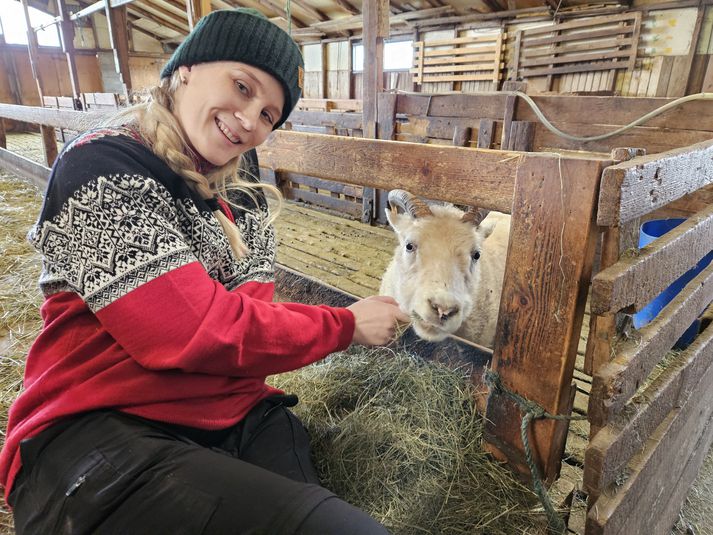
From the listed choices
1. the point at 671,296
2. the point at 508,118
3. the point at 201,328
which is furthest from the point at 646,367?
the point at 508,118

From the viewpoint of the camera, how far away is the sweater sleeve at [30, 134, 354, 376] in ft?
3.77

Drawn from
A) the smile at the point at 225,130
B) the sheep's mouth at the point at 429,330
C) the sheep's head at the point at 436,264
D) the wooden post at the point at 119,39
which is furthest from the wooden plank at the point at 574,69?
the smile at the point at 225,130

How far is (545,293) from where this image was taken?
139 cm

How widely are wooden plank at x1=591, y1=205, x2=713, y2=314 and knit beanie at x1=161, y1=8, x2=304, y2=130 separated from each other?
4.07ft

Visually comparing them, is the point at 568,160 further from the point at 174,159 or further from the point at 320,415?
the point at 320,415

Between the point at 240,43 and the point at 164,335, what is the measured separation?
98 cm

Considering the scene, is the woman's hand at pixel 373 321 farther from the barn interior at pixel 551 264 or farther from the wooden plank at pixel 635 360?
the wooden plank at pixel 635 360

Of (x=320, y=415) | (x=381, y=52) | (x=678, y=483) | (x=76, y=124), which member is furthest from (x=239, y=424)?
(x=381, y=52)

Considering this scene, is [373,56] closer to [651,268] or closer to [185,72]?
[185,72]

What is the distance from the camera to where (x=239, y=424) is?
63.1 inches

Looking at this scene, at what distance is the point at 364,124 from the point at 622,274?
5935mm

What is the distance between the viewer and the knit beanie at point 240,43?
1.43m

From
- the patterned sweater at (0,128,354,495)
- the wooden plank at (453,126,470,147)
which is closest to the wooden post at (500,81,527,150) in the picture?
the wooden plank at (453,126,470,147)

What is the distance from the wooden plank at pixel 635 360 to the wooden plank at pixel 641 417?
67mm
